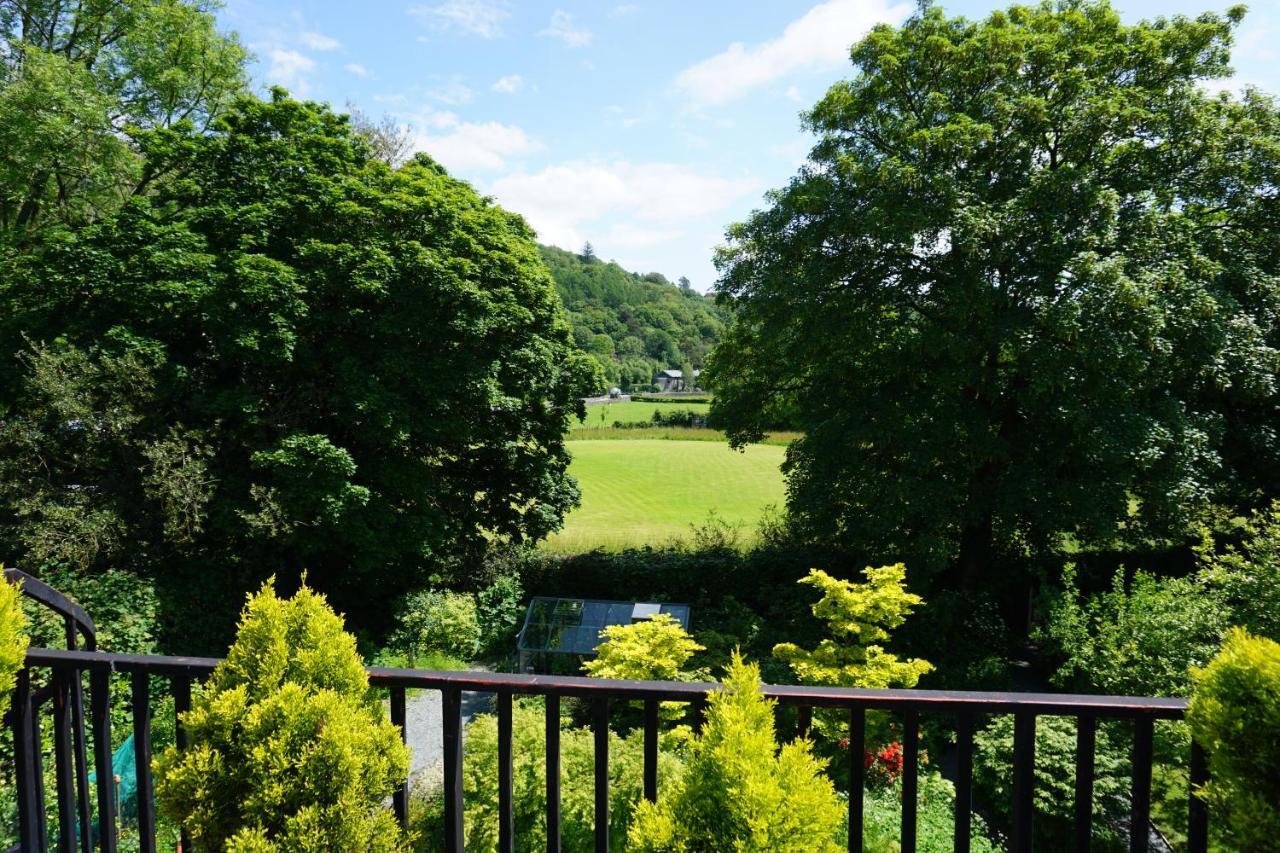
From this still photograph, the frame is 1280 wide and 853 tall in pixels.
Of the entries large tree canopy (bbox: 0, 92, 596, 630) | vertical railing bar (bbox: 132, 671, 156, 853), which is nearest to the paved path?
large tree canopy (bbox: 0, 92, 596, 630)

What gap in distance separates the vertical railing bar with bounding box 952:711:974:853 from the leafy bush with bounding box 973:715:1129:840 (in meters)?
5.15

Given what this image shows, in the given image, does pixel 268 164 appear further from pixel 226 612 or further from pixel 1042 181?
pixel 1042 181

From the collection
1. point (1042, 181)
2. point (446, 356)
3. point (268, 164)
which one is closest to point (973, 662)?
point (1042, 181)

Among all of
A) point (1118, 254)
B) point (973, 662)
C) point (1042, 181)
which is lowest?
point (973, 662)

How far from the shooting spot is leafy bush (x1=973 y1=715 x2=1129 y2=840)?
19.0ft

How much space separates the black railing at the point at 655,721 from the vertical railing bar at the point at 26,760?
2cm

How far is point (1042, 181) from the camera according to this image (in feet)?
30.0

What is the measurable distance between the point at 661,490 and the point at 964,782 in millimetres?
25860

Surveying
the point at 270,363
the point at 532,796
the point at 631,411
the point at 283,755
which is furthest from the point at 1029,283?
the point at 631,411

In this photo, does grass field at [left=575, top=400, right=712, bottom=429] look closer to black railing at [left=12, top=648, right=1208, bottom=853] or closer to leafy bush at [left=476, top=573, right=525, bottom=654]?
leafy bush at [left=476, top=573, right=525, bottom=654]

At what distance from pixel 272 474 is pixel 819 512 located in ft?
27.8

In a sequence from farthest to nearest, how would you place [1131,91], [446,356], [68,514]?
[446,356]
[1131,91]
[68,514]

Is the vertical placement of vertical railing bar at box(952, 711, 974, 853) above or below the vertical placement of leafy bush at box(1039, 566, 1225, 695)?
above

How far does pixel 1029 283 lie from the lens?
30.5 feet
